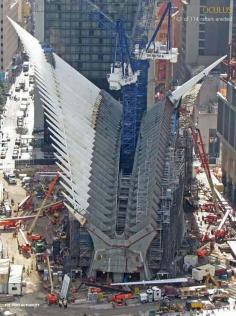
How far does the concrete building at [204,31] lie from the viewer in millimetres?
155625

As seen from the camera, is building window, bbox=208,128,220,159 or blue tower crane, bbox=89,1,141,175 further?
building window, bbox=208,128,220,159

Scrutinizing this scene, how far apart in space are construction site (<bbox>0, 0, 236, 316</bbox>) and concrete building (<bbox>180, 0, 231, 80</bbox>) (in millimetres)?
36155

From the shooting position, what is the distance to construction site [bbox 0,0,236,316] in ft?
259

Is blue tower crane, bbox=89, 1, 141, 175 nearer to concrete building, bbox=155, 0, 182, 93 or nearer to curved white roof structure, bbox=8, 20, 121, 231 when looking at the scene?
curved white roof structure, bbox=8, 20, 121, 231

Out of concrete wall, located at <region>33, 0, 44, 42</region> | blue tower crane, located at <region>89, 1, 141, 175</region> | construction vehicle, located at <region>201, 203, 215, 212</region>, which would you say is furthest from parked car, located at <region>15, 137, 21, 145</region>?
construction vehicle, located at <region>201, 203, 215, 212</region>

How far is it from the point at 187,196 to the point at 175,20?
68242 millimetres

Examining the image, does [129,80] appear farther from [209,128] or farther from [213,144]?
[213,144]

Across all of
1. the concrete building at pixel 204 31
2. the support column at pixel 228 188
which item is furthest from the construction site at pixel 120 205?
the concrete building at pixel 204 31

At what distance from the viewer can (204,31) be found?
158 meters

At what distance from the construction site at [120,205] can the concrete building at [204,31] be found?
3616 cm

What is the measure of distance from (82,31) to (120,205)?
49099mm

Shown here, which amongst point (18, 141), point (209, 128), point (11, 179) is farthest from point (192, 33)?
point (11, 179)

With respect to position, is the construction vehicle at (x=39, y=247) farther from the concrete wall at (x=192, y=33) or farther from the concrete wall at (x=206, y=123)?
the concrete wall at (x=192, y=33)

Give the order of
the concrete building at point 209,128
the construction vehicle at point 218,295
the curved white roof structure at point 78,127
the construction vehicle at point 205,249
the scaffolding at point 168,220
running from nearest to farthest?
the construction vehicle at point 218,295, the scaffolding at point 168,220, the curved white roof structure at point 78,127, the construction vehicle at point 205,249, the concrete building at point 209,128
